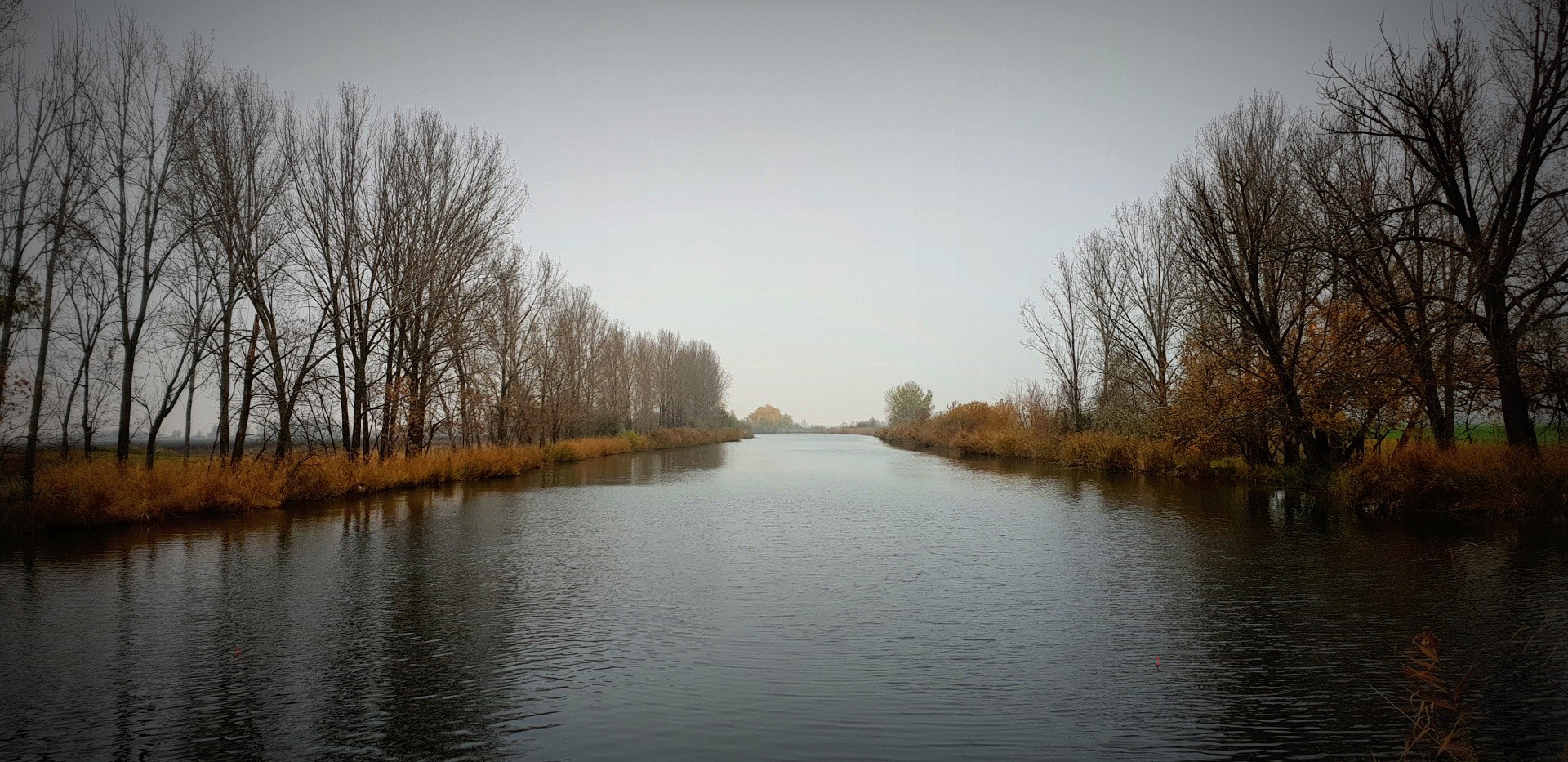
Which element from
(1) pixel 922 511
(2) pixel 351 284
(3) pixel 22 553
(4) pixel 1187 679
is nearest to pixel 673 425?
(2) pixel 351 284

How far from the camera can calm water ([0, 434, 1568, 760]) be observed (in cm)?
395

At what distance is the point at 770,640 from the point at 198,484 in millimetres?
11736

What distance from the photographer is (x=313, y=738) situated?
3891 mm

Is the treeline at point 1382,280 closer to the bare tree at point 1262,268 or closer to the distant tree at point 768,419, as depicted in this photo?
the bare tree at point 1262,268

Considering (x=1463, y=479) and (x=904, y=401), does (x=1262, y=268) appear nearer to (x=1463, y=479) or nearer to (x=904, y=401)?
(x=1463, y=479)

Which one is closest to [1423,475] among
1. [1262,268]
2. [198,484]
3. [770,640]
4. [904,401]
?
[1262,268]

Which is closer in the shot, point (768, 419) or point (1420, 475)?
point (1420, 475)

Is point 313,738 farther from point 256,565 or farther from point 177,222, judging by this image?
point 177,222

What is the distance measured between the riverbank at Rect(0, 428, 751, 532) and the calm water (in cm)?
89

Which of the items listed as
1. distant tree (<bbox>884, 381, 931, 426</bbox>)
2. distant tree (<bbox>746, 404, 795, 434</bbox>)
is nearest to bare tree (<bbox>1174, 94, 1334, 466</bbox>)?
distant tree (<bbox>884, 381, 931, 426</bbox>)

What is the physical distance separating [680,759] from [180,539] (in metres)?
10.0

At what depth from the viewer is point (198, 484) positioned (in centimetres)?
1272

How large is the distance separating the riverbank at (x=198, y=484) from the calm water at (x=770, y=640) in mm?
891

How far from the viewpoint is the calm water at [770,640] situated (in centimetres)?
395
